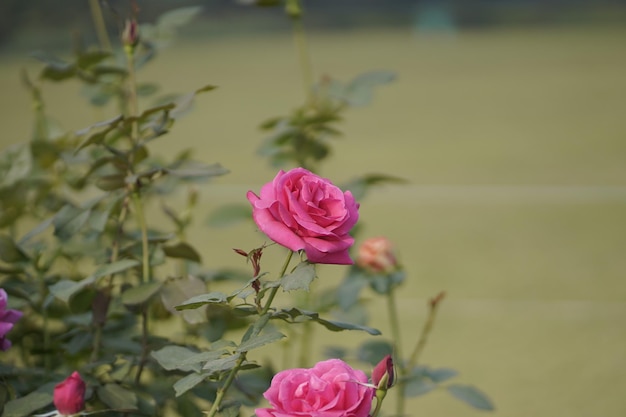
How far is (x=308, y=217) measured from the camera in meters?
0.41

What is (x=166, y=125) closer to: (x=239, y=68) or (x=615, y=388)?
(x=615, y=388)

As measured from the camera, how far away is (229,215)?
3.11 feet

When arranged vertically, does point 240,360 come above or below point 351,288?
above

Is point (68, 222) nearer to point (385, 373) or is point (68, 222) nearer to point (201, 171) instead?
point (201, 171)

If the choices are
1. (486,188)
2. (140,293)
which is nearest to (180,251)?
(140,293)

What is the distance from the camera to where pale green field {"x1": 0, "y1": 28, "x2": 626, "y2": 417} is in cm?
174

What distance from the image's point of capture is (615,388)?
1.49 metres

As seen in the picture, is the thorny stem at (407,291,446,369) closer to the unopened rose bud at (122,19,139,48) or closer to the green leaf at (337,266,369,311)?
the green leaf at (337,266,369,311)

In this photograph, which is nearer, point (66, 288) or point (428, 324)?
point (66, 288)

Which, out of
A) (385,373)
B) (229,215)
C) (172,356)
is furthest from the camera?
(229,215)

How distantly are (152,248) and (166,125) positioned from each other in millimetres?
78

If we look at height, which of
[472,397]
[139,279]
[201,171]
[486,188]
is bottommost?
[486,188]

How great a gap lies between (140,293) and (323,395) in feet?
0.64

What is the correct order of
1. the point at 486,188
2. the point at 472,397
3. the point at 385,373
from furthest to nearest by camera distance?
the point at 486,188
the point at 472,397
the point at 385,373
